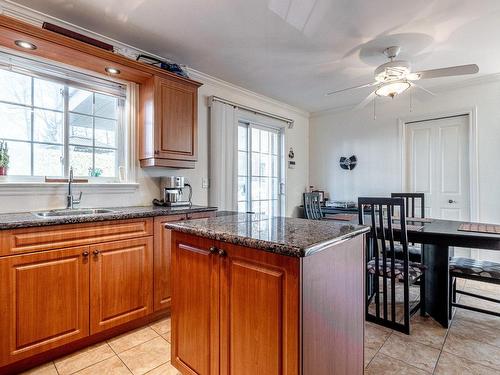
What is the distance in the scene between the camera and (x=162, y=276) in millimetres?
2369

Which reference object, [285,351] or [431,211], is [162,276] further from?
[431,211]

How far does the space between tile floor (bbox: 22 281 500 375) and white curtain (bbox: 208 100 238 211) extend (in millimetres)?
1587

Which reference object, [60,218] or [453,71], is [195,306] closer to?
[60,218]

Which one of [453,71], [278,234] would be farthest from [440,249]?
[278,234]

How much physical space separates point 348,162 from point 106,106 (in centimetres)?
369

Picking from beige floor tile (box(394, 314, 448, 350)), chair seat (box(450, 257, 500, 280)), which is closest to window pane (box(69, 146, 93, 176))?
beige floor tile (box(394, 314, 448, 350))

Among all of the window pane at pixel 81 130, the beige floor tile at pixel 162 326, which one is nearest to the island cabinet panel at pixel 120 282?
the beige floor tile at pixel 162 326

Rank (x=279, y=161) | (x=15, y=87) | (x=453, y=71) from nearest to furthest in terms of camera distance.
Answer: (x=15, y=87)
(x=453, y=71)
(x=279, y=161)

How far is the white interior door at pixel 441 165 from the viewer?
3697mm

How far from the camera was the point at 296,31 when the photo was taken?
240 cm

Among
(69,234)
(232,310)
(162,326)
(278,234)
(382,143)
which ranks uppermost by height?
(382,143)

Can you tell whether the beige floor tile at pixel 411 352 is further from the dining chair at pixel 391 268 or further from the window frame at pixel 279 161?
the window frame at pixel 279 161

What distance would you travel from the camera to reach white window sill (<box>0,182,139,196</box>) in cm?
206

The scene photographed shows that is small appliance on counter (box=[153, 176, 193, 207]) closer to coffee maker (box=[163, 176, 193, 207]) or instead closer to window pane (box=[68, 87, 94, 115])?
coffee maker (box=[163, 176, 193, 207])
